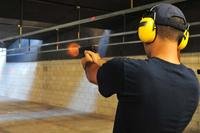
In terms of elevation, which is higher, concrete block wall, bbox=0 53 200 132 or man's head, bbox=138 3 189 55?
man's head, bbox=138 3 189 55

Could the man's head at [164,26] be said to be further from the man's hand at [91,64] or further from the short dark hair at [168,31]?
the man's hand at [91,64]

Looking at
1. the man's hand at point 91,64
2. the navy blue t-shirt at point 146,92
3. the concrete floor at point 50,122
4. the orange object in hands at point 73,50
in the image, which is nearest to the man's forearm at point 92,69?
the man's hand at point 91,64

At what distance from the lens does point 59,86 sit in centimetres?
905

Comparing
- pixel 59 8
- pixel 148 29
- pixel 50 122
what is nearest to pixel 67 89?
Answer: pixel 50 122

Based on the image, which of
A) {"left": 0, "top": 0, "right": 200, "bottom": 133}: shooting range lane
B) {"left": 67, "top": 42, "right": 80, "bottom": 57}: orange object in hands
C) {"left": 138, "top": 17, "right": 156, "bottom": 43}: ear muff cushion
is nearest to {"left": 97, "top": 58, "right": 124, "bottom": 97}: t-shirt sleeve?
{"left": 138, "top": 17, "right": 156, "bottom": 43}: ear muff cushion

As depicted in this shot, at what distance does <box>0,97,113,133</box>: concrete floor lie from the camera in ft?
18.0

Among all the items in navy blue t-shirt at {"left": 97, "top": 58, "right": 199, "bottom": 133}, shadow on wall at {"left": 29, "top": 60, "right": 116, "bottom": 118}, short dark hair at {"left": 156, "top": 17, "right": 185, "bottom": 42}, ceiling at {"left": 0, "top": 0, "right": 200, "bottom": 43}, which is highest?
ceiling at {"left": 0, "top": 0, "right": 200, "bottom": 43}

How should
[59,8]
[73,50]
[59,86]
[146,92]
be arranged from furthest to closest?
[59,86], [59,8], [73,50], [146,92]

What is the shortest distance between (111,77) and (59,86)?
805cm

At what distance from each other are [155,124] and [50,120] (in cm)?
560

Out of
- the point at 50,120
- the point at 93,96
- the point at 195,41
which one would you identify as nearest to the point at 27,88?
the point at 93,96

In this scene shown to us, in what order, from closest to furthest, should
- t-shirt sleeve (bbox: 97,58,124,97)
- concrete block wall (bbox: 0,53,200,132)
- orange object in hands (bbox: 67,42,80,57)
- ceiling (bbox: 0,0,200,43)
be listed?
t-shirt sleeve (bbox: 97,58,124,97) < orange object in hands (bbox: 67,42,80,57) < ceiling (bbox: 0,0,200,43) < concrete block wall (bbox: 0,53,200,132)

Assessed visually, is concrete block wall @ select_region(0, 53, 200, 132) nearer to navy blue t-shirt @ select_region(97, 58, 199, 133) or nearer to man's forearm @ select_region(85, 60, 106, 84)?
man's forearm @ select_region(85, 60, 106, 84)

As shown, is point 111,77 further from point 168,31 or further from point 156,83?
point 168,31
